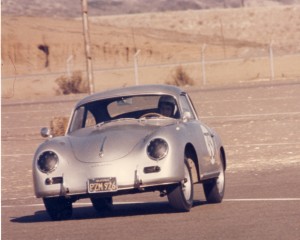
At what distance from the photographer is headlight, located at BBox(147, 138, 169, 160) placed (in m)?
12.8

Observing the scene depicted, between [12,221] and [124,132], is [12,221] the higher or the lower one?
the lower one

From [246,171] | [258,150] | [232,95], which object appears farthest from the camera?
[232,95]

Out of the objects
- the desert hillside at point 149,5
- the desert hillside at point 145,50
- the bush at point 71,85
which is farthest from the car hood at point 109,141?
the desert hillside at point 149,5

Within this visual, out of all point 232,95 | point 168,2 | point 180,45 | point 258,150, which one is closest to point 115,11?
point 168,2

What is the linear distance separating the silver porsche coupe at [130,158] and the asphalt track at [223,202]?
0.32 metres

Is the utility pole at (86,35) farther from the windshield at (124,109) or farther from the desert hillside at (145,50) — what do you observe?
the desert hillside at (145,50)

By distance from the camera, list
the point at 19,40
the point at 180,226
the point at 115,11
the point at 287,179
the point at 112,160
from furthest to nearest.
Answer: the point at 115,11
the point at 19,40
the point at 287,179
the point at 112,160
the point at 180,226

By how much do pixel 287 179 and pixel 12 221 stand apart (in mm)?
5057

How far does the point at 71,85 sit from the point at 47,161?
38.3m

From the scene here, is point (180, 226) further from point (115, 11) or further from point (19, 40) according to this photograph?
point (115, 11)

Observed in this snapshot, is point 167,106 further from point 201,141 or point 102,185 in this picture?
point 102,185

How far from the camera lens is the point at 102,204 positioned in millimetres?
14375

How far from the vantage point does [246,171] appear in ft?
63.8

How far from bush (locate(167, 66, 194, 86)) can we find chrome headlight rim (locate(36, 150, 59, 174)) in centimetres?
3874
